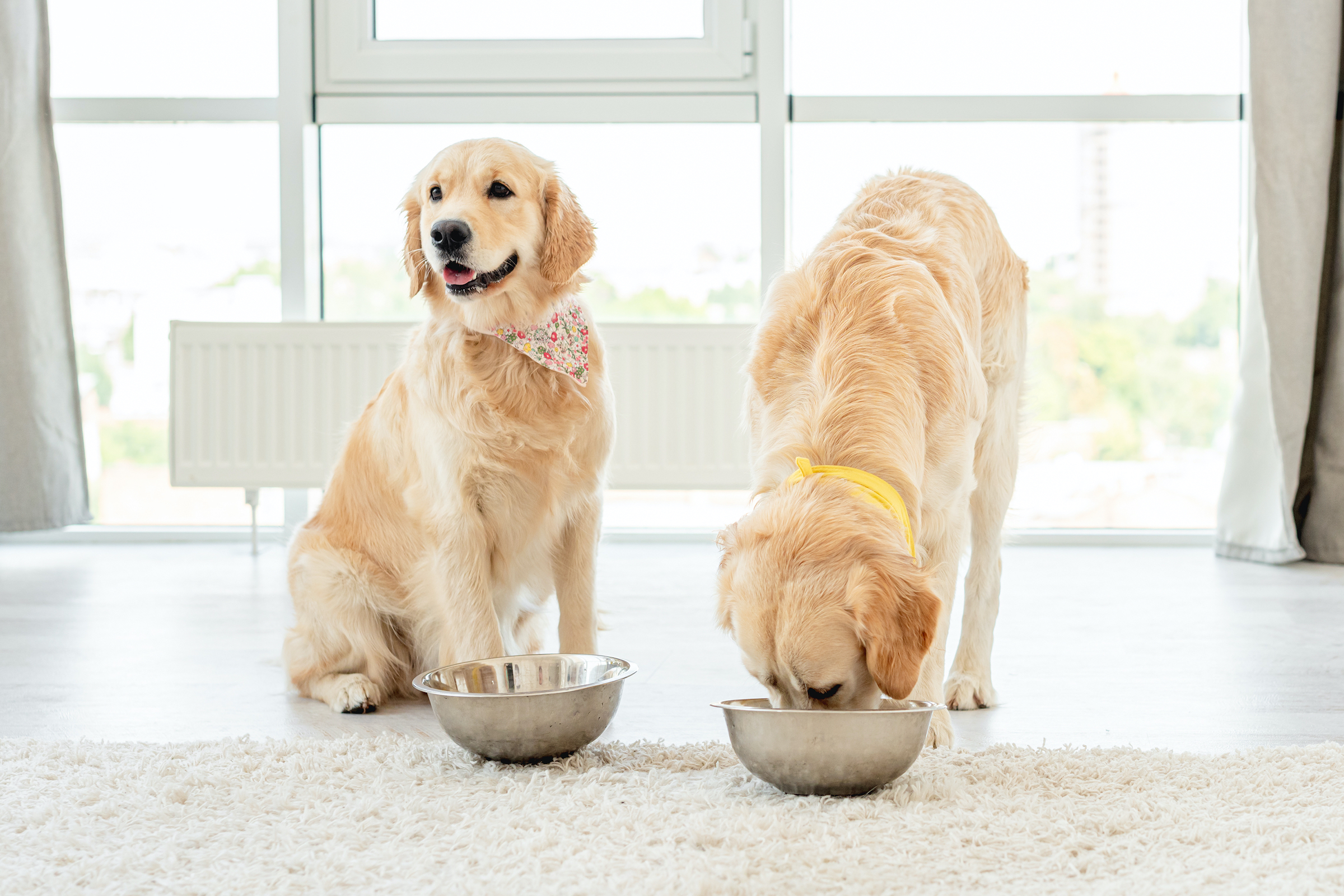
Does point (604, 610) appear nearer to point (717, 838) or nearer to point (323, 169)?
point (717, 838)

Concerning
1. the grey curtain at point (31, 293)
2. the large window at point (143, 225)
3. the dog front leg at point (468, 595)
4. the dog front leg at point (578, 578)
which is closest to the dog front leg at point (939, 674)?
the dog front leg at point (578, 578)

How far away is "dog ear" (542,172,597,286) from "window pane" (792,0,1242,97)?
2.43 metres

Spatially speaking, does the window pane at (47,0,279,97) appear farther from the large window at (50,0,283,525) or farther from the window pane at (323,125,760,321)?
the window pane at (323,125,760,321)

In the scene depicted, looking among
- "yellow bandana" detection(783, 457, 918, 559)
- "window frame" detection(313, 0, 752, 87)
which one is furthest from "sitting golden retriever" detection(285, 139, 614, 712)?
"window frame" detection(313, 0, 752, 87)

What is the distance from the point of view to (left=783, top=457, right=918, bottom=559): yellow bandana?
56.9 inches

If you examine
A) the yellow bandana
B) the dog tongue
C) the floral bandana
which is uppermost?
the dog tongue

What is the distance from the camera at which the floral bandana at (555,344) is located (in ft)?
6.40

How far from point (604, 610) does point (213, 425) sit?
6.51 ft

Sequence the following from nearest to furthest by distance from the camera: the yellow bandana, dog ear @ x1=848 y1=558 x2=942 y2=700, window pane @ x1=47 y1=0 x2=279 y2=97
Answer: dog ear @ x1=848 y1=558 x2=942 y2=700 < the yellow bandana < window pane @ x1=47 y1=0 x2=279 y2=97

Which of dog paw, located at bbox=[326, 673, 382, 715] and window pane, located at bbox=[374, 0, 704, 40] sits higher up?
window pane, located at bbox=[374, 0, 704, 40]

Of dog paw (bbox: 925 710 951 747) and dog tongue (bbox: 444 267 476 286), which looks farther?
dog tongue (bbox: 444 267 476 286)

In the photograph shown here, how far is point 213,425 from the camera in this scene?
4.04 m

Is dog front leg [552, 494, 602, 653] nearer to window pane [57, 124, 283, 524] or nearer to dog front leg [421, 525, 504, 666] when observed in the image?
dog front leg [421, 525, 504, 666]

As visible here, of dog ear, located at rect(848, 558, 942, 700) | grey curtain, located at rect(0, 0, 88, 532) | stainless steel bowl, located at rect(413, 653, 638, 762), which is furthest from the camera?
grey curtain, located at rect(0, 0, 88, 532)
